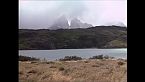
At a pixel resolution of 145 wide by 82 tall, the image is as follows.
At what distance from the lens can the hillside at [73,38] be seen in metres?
43.8

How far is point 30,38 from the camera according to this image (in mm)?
46281

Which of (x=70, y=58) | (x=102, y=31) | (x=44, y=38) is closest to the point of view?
(x=70, y=58)

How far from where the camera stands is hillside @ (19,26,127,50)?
4381cm

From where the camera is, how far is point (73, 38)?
48.8m

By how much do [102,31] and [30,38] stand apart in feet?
49.6

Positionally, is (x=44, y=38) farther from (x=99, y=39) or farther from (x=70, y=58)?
(x=70, y=58)
